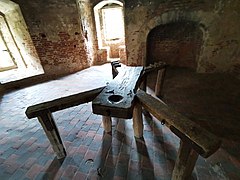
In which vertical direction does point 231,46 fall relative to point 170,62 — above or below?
above

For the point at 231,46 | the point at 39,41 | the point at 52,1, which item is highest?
the point at 52,1

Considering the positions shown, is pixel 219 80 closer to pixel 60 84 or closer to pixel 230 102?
pixel 230 102

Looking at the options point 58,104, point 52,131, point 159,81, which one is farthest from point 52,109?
point 159,81

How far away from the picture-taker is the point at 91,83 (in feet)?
16.0

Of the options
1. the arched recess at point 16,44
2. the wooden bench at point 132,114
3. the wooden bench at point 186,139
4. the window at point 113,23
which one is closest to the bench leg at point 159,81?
the wooden bench at point 132,114

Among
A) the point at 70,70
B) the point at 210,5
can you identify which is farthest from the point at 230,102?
the point at 70,70

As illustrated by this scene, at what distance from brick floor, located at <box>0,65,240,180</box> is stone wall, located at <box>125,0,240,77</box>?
50.5 inches

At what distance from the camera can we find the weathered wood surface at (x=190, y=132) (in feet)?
3.47

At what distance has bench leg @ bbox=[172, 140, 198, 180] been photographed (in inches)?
48.5

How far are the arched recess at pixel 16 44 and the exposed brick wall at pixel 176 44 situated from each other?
453 cm

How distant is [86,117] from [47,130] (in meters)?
1.20

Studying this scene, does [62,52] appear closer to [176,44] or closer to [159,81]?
[159,81]

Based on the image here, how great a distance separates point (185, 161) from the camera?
1.31 metres

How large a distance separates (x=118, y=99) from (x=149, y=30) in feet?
13.0
